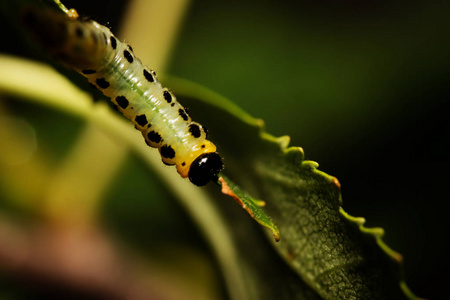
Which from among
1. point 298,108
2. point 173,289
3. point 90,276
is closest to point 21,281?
point 90,276

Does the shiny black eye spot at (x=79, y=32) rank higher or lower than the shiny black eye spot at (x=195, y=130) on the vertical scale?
higher

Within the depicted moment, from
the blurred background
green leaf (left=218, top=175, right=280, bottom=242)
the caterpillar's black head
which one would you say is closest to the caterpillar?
the caterpillar's black head

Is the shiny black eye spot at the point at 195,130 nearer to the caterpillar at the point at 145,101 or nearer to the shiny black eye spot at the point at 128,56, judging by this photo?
the caterpillar at the point at 145,101

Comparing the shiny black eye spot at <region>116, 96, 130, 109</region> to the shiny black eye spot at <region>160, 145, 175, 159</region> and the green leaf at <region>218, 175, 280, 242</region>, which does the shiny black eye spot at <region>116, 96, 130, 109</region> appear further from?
the green leaf at <region>218, 175, 280, 242</region>

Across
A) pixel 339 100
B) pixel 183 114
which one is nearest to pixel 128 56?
pixel 183 114

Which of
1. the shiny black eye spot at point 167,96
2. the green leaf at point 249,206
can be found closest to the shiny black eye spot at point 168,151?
the shiny black eye spot at point 167,96

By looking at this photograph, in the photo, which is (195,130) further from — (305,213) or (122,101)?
(305,213)
